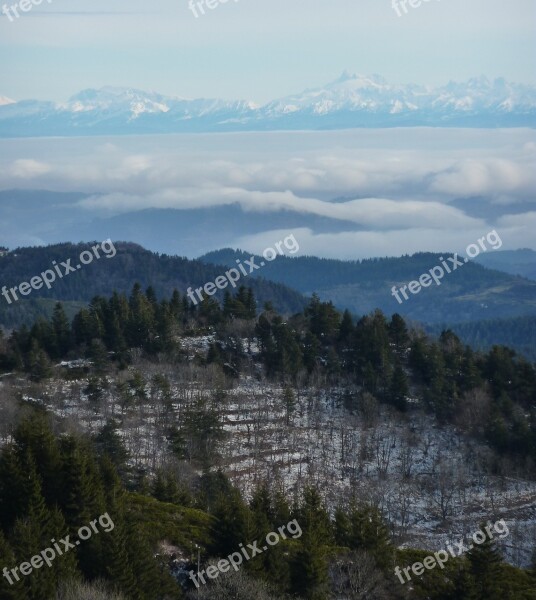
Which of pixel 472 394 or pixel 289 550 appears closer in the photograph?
pixel 289 550

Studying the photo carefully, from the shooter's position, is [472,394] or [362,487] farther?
[472,394]

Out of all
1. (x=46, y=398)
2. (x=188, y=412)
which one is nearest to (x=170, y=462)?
(x=188, y=412)

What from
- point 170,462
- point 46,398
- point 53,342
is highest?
point 53,342

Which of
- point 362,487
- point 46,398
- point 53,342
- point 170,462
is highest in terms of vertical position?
point 53,342

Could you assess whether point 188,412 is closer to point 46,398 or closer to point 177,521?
point 46,398

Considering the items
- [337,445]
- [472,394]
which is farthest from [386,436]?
[472,394]

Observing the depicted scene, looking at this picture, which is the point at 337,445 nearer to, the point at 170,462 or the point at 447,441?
the point at 447,441

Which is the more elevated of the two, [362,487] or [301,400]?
[301,400]

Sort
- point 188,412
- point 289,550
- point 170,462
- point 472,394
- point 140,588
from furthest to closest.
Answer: point 472,394
point 188,412
point 170,462
point 289,550
point 140,588

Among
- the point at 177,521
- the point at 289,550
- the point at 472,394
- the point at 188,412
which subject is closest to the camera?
the point at 289,550
